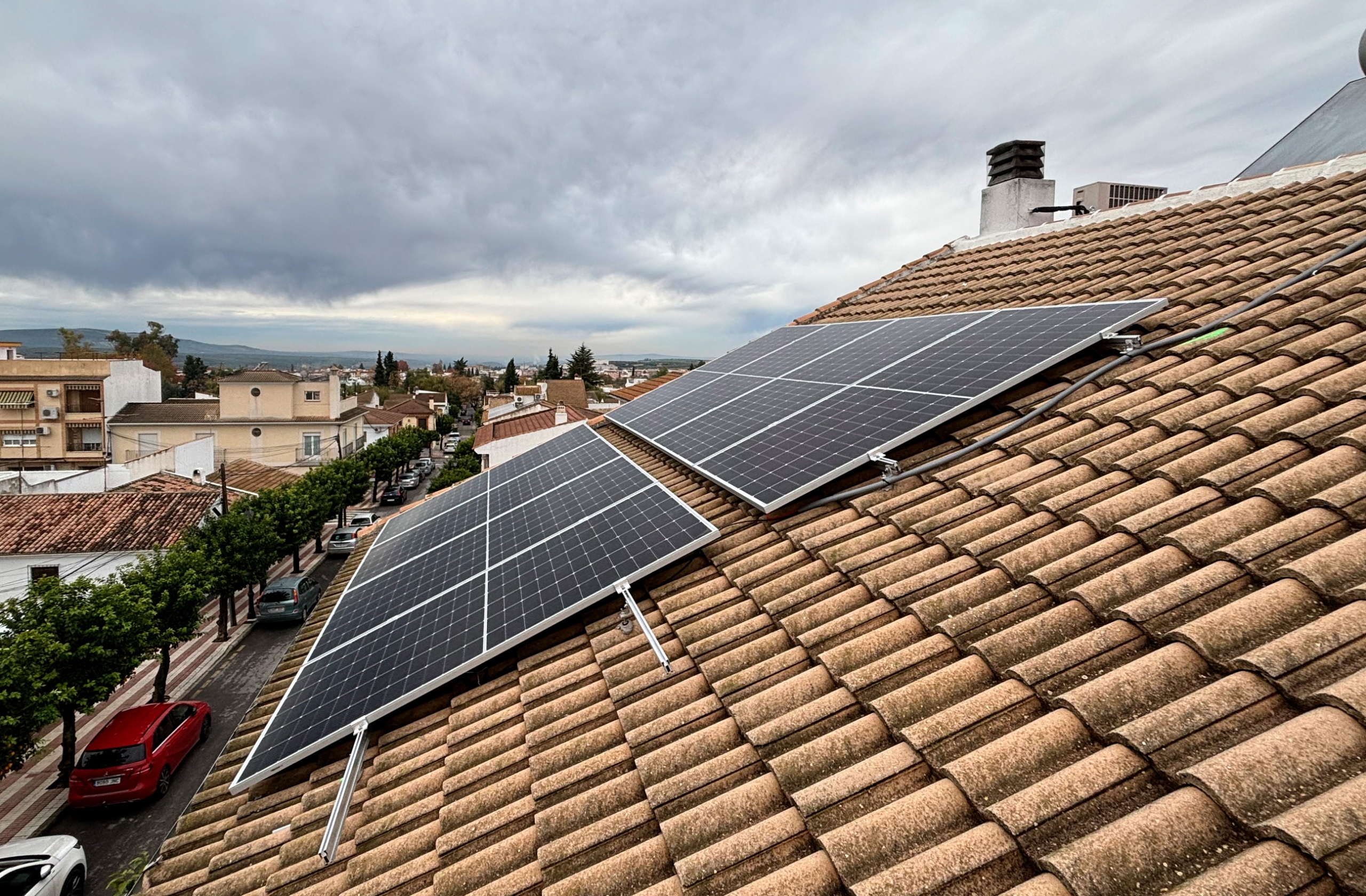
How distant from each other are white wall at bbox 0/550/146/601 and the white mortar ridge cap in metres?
31.3

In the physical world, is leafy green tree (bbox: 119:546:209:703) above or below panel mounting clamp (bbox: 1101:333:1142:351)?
below

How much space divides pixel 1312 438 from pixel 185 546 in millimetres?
29073

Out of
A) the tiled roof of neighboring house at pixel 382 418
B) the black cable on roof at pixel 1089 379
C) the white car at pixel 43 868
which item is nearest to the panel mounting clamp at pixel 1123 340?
the black cable on roof at pixel 1089 379

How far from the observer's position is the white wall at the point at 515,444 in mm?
26812

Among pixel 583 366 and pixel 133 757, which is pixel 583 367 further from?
pixel 133 757

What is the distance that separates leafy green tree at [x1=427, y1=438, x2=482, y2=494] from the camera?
40.9 metres

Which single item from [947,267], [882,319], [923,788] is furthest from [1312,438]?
[947,267]

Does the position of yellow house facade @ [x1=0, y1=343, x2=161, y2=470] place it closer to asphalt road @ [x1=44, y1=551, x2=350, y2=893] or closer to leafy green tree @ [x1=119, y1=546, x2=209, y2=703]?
asphalt road @ [x1=44, y1=551, x2=350, y2=893]

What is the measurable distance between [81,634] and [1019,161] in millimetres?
24274

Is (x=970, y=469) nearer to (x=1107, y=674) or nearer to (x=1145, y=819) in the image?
(x=1107, y=674)

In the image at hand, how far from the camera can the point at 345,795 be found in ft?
13.4

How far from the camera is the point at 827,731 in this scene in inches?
125

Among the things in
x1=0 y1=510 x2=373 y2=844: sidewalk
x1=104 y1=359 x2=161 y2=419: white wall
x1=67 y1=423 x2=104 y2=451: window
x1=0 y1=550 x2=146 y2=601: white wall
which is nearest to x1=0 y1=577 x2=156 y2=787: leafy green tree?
x1=0 y1=510 x2=373 y2=844: sidewalk

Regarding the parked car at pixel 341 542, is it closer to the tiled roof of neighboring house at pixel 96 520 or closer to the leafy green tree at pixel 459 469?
the leafy green tree at pixel 459 469
